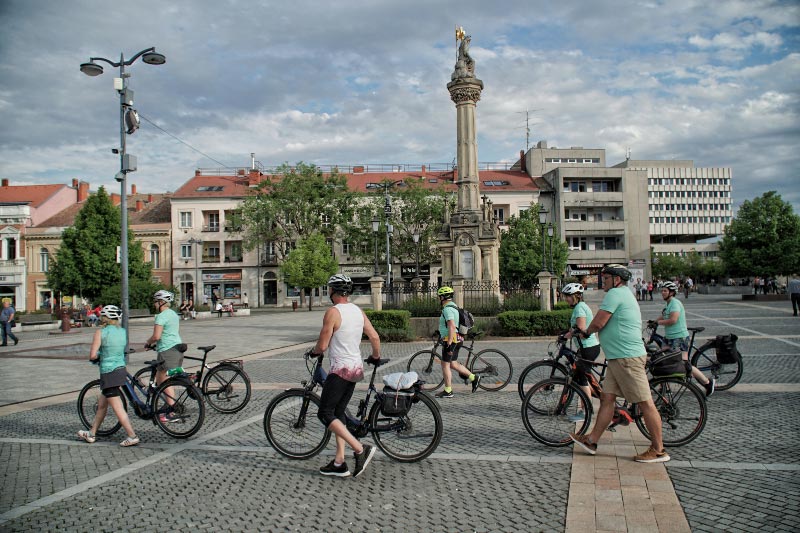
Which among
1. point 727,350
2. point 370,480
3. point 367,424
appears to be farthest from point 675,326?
point 370,480

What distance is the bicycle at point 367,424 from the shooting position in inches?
228

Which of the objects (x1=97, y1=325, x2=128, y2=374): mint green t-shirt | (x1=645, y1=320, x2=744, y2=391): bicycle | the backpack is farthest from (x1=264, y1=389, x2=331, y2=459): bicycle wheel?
(x1=645, y1=320, x2=744, y2=391): bicycle

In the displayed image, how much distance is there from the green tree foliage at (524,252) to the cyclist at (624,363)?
41.8m

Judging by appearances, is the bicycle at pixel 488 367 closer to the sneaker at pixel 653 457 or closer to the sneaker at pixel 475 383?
the sneaker at pixel 475 383

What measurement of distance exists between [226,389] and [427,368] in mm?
3851

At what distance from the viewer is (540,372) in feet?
24.4

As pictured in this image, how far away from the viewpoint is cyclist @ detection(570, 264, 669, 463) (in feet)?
18.5

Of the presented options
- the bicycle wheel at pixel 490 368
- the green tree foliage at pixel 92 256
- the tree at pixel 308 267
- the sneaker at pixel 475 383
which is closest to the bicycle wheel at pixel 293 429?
the sneaker at pixel 475 383

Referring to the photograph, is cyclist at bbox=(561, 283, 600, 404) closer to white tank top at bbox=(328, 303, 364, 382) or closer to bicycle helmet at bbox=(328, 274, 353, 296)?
white tank top at bbox=(328, 303, 364, 382)

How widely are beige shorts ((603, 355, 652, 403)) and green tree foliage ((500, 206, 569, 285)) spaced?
4194 cm

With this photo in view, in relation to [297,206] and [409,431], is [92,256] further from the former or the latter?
[409,431]

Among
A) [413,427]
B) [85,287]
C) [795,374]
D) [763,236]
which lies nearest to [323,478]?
[413,427]

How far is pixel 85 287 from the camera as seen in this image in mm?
45094

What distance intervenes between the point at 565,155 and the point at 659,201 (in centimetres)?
3266
